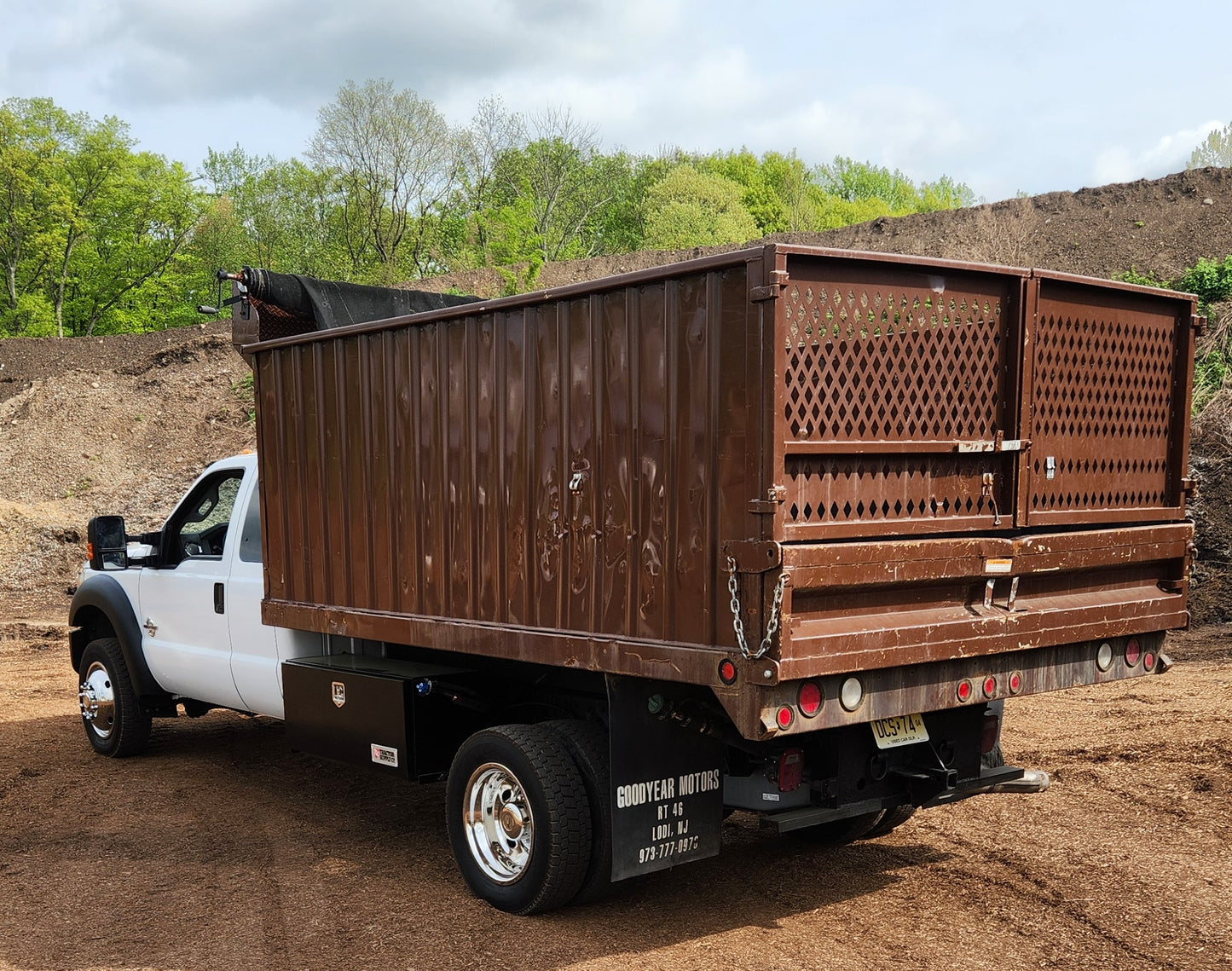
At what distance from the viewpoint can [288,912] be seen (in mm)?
5242

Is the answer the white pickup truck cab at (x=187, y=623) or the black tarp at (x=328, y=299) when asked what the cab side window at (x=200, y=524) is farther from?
the black tarp at (x=328, y=299)

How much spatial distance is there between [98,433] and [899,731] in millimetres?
26580

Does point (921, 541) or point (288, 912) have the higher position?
point (921, 541)

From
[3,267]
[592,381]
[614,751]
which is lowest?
[614,751]

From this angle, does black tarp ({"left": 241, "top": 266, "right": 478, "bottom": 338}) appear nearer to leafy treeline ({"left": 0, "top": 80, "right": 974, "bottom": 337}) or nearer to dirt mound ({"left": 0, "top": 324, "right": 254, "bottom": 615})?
dirt mound ({"left": 0, "top": 324, "right": 254, "bottom": 615})

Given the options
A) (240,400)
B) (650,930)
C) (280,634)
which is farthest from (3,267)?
(650,930)

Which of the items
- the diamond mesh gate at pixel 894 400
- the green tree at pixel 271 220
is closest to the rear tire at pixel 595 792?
the diamond mesh gate at pixel 894 400

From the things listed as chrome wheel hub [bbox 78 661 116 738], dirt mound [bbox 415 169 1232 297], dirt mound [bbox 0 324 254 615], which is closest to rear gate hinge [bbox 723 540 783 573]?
chrome wheel hub [bbox 78 661 116 738]

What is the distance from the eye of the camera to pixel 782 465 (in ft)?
13.5

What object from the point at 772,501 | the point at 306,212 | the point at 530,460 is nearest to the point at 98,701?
the point at 530,460

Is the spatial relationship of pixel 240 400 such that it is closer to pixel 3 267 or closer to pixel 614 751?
pixel 3 267

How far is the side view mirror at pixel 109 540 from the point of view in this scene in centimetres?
776

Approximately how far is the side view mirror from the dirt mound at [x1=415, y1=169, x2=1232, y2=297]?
64.9 feet

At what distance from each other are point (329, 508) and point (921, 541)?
3.31m
